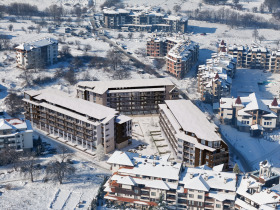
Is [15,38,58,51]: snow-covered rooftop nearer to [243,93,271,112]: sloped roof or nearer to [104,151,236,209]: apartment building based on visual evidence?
[243,93,271,112]: sloped roof

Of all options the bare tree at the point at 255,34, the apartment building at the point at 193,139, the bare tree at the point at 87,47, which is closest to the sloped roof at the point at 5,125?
the apartment building at the point at 193,139

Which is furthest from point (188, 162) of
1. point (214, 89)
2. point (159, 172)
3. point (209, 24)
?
point (209, 24)

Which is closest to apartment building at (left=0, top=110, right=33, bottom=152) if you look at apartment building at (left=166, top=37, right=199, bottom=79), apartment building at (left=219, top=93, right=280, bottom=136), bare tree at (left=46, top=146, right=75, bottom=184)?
bare tree at (left=46, top=146, right=75, bottom=184)

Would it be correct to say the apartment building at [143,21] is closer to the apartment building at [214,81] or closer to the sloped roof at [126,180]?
the apartment building at [214,81]

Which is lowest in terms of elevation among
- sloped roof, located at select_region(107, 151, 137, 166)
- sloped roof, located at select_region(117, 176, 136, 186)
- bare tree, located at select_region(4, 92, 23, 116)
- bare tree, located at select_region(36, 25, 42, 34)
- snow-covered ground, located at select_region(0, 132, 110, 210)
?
snow-covered ground, located at select_region(0, 132, 110, 210)

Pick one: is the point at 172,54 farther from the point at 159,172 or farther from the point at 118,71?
the point at 159,172
